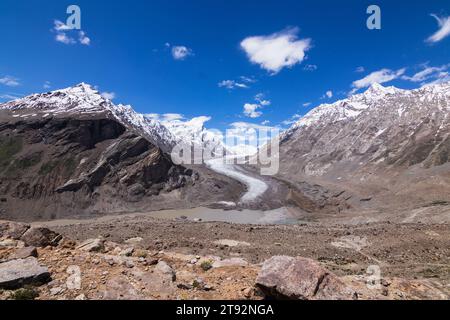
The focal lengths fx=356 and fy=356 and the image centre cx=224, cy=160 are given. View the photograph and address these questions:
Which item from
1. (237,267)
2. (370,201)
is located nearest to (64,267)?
(237,267)

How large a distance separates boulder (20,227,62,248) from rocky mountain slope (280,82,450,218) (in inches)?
2964

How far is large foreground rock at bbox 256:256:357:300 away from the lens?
11320 mm

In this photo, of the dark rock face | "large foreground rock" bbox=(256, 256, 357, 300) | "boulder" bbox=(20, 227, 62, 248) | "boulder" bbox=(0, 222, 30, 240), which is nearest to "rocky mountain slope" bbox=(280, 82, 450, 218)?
the dark rock face

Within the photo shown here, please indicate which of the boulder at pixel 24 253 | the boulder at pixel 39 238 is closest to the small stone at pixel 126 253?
the boulder at pixel 39 238

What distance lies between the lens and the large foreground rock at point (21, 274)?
11.5m

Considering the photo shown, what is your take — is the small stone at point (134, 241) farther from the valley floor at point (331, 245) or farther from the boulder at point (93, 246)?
the boulder at point (93, 246)

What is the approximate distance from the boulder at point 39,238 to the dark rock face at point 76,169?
231 ft

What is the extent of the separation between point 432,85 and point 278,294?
205 metres

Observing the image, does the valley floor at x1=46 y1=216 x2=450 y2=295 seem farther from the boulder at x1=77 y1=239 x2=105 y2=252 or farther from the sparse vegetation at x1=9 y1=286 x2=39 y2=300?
the sparse vegetation at x1=9 y1=286 x2=39 y2=300

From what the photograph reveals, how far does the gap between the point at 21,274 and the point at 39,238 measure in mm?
3937

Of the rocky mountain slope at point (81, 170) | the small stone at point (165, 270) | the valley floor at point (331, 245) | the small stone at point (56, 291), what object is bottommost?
the valley floor at point (331, 245)
